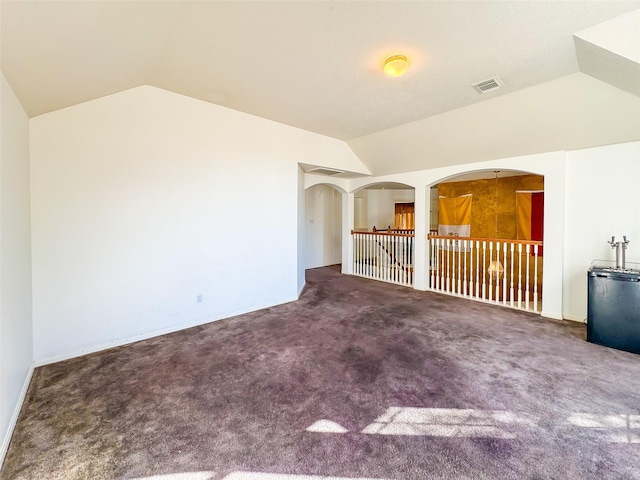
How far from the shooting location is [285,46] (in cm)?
239

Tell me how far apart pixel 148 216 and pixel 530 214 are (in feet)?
27.7

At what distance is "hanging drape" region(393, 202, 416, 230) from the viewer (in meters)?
9.77

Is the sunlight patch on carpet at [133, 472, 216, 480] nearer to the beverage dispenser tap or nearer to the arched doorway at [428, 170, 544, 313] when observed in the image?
the beverage dispenser tap

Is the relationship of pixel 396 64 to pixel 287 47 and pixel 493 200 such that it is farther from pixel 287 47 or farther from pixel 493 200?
pixel 493 200

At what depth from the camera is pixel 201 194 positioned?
3.57m

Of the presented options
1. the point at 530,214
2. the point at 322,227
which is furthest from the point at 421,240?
the point at 530,214

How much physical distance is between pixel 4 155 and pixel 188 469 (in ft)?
7.74

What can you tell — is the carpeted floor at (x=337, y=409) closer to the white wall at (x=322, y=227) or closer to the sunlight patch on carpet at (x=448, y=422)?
the sunlight patch on carpet at (x=448, y=422)

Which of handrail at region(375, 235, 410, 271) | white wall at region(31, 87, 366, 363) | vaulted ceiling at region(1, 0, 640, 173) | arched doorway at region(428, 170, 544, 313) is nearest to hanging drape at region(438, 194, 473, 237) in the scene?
arched doorway at region(428, 170, 544, 313)

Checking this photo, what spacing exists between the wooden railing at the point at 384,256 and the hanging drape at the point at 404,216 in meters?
3.74

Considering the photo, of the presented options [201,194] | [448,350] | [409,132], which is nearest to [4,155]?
[201,194]

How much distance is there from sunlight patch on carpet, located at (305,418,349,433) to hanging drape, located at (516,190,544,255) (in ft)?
24.8

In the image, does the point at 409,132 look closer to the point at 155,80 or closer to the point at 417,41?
the point at 417,41

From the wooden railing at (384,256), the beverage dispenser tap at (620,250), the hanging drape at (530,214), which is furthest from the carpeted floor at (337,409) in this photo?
the hanging drape at (530,214)
